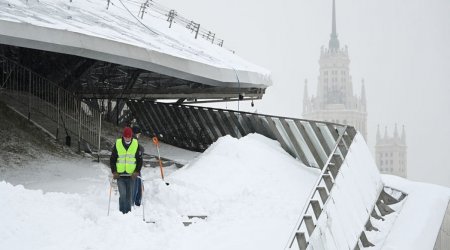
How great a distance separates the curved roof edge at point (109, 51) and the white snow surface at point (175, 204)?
2971mm

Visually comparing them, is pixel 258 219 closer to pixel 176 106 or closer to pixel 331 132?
pixel 331 132

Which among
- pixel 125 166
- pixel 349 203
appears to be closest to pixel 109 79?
pixel 125 166

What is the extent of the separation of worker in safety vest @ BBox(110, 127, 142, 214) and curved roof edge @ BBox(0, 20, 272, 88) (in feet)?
15.1

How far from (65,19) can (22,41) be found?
126 inches

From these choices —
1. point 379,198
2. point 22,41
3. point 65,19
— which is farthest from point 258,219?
point 65,19

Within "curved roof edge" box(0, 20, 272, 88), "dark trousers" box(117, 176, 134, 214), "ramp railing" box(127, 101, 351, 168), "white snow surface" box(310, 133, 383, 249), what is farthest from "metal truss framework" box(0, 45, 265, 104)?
"dark trousers" box(117, 176, 134, 214)

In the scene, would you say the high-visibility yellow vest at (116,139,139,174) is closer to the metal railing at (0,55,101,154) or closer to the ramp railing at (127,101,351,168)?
the ramp railing at (127,101,351,168)

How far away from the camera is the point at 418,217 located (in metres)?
13.1

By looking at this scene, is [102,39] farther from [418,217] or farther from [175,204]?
[418,217]

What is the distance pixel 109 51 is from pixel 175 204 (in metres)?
5.70

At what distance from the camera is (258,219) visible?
1120cm

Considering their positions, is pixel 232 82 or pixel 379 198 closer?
pixel 379 198

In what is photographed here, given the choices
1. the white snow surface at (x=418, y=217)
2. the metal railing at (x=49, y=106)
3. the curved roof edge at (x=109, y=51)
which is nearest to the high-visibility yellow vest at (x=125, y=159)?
the curved roof edge at (x=109, y=51)

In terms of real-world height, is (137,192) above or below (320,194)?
below
